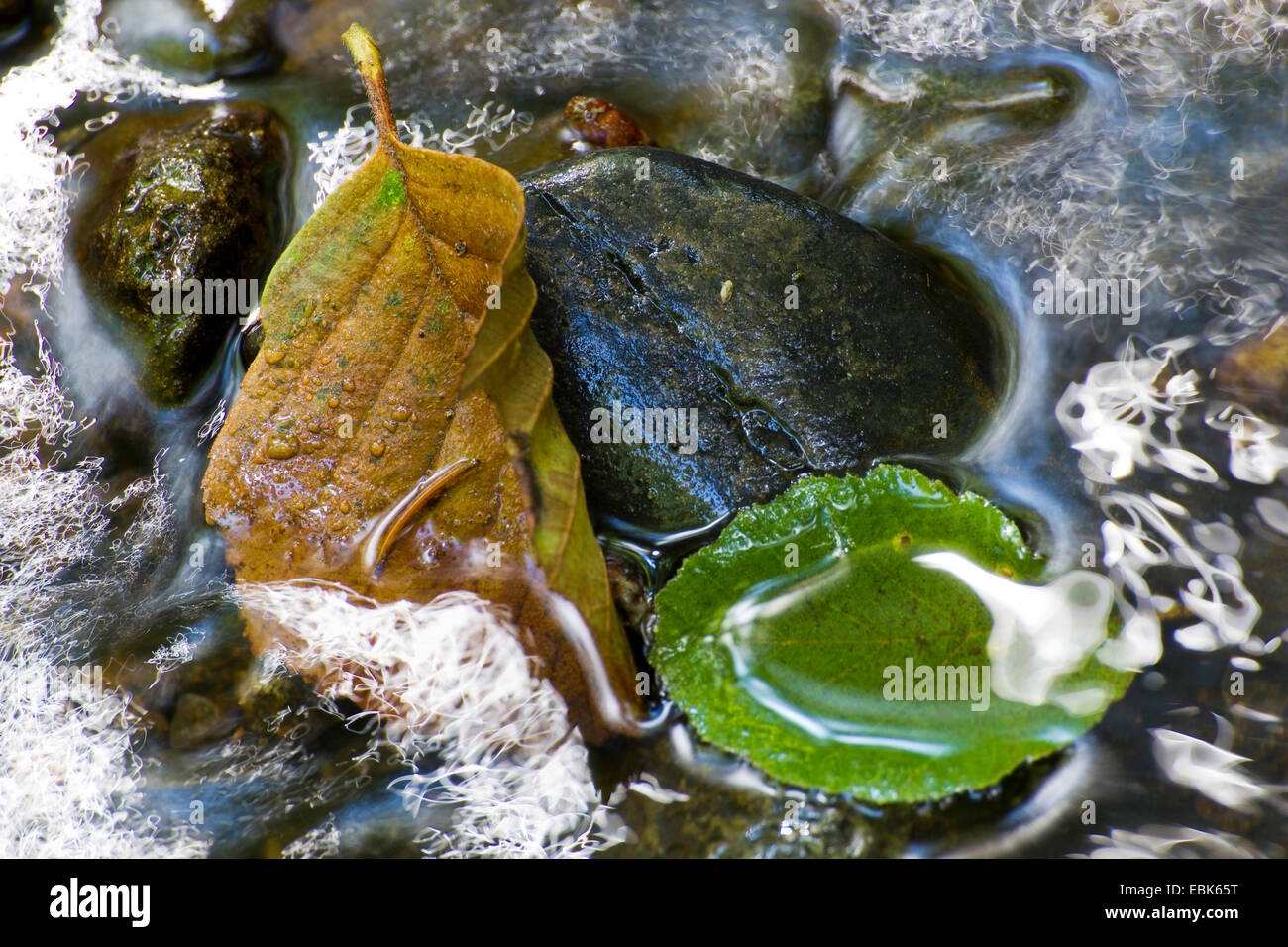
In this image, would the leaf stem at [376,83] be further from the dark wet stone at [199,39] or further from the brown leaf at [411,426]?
the dark wet stone at [199,39]

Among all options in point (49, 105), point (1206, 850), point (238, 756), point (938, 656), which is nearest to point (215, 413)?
point (238, 756)

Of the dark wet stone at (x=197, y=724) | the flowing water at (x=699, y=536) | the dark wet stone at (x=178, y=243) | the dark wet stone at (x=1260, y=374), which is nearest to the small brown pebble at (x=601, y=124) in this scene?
the flowing water at (x=699, y=536)

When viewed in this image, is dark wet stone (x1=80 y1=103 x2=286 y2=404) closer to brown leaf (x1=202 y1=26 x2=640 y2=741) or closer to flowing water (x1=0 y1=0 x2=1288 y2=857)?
flowing water (x1=0 y1=0 x2=1288 y2=857)

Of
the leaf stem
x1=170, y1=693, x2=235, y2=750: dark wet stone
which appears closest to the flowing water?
x1=170, y1=693, x2=235, y2=750: dark wet stone

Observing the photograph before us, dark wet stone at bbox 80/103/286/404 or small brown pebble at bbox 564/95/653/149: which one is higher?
small brown pebble at bbox 564/95/653/149

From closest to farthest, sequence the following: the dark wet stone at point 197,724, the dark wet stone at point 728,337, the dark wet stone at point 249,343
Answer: the dark wet stone at point 197,724 → the dark wet stone at point 728,337 → the dark wet stone at point 249,343

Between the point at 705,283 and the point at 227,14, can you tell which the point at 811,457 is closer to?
the point at 705,283

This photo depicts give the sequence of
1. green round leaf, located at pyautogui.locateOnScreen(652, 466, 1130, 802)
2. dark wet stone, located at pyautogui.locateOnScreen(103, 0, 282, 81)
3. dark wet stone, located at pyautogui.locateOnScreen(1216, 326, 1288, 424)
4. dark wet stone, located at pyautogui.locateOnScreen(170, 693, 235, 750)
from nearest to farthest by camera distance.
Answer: green round leaf, located at pyautogui.locateOnScreen(652, 466, 1130, 802), dark wet stone, located at pyautogui.locateOnScreen(170, 693, 235, 750), dark wet stone, located at pyautogui.locateOnScreen(1216, 326, 1288, 424), dark wet stone, located at pyautogui.locateOnScreen(103, 0, 282, 81)

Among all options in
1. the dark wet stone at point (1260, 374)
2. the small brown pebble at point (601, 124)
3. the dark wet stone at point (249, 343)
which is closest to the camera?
the dark wet stone at point (1260, 374)
